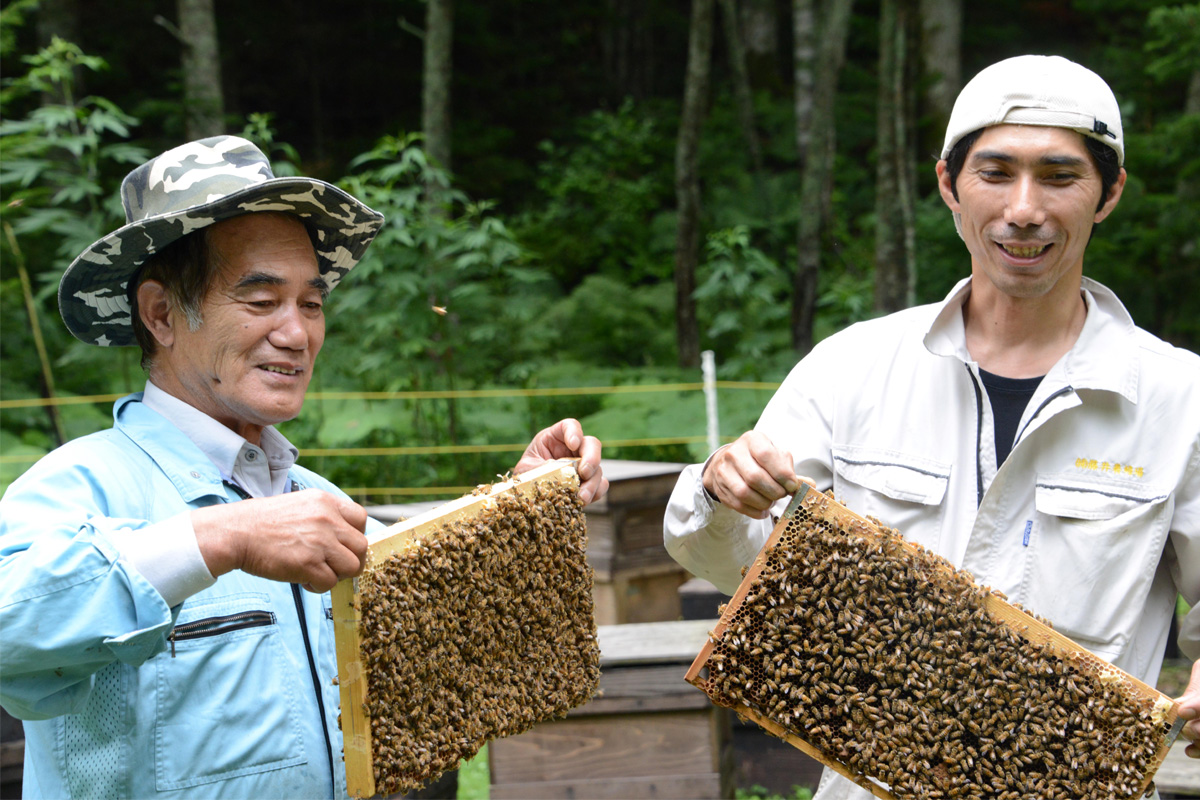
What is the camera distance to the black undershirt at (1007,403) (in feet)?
8.27

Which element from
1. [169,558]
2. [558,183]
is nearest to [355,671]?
[169,558]

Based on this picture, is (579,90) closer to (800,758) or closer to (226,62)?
(226,62)

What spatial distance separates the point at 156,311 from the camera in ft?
7.63

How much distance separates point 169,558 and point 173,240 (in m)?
0.85

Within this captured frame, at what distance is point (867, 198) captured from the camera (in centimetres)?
1655

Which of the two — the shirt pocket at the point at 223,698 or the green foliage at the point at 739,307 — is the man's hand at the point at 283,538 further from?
the green foliage at the point at 739,307

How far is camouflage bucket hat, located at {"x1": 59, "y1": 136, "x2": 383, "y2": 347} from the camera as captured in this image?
220 cm

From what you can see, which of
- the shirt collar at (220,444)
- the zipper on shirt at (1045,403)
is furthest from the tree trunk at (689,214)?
the shirt collar at (220,444)

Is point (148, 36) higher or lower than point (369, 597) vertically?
higher

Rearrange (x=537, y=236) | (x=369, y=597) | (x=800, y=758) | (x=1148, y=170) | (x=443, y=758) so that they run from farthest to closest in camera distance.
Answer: (x=537, y=236) < (x=1148, y=170) < (x=800, y=758) < (x=443, y=758) < (x=369, y=597)

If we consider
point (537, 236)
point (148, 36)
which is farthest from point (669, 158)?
point (148, 36)

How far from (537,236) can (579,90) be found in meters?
5.30

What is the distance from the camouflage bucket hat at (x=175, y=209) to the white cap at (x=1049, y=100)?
1568 millimetres

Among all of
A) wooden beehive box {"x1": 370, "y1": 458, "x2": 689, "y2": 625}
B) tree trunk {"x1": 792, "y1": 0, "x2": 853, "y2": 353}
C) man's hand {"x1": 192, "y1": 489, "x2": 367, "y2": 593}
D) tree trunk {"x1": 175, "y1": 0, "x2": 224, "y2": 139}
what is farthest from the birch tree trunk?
man's hand {"x1": 192, "y1": 489, "x2": 367, "y2": 593}
